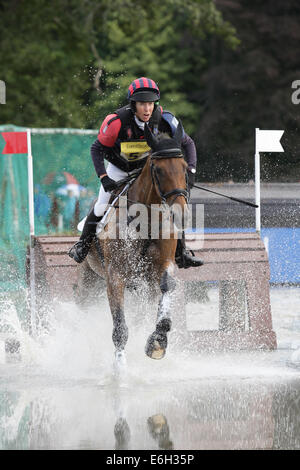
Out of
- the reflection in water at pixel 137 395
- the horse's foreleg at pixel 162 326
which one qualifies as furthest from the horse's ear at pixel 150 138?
the reflection in water at pixel 137 395

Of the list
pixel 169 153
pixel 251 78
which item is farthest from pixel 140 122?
pixel 251 78

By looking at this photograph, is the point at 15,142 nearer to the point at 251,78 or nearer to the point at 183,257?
the point at 183,257

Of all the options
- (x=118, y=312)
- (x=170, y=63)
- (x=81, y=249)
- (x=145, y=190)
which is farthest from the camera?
(x=170, y=63)

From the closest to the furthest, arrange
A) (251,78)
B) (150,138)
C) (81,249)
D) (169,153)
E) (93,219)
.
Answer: (169,153)
(150,138)
(93,219)
(81,249)
(251,78)

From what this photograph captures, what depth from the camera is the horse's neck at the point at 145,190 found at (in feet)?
23.9

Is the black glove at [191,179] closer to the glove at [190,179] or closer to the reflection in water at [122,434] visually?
the glove at [190,179]

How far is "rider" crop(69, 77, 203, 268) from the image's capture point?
748cm

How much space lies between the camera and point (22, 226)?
13055 millimetres

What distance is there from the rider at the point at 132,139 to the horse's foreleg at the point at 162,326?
0.69 metres

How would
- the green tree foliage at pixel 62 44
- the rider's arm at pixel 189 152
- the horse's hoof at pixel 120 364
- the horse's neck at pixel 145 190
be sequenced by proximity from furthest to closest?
1. the green tree foliage at pixel 62 44
2. the rider's arm at pixel 189 152
3. the horse's hoof at pixel 120 364
4. the horse's neck at pixel 145 190

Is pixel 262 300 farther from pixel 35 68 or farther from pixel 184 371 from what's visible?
pixel 35 68

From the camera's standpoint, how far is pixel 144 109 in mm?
7465

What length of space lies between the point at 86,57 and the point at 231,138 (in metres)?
4.67

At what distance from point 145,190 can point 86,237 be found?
3.61 ft
